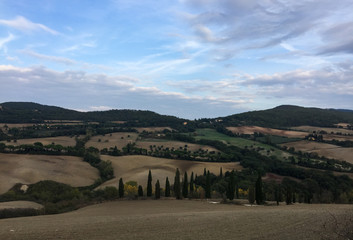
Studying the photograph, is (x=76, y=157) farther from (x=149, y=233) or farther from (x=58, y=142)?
(x=149, y=233)

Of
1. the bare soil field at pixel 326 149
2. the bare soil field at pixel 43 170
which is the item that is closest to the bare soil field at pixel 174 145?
the bare soil field at pixel 43 170

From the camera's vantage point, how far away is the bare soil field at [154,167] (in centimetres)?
10262

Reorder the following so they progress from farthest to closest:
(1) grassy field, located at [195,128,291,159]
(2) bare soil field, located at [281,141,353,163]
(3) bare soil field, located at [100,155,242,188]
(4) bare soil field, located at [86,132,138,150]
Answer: (4) bare soil field, located at [86,132,138,150] → (1) grassy field, located at [195,128,291,159] → (2) bare soil field, located at [281,141,353,163] → (3) bare soil field, located at [100,155,242,188]

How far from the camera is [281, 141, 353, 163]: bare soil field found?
128 metres

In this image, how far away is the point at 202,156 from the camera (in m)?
132

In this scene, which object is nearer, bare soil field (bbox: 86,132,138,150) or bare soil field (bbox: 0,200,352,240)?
bare soil field (bbox: 0,200,352,240)

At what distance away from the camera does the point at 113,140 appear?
15975 cm

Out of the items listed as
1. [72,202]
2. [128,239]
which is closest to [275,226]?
[128,239]

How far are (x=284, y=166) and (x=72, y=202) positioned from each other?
3502 inches

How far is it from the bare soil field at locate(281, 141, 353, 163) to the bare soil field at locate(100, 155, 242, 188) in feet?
156

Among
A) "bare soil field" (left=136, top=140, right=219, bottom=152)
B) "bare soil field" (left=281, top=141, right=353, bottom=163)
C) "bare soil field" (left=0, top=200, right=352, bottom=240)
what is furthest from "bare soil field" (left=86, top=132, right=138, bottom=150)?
"bare soil field" (left=0, top=200, right=352, bottom=240)

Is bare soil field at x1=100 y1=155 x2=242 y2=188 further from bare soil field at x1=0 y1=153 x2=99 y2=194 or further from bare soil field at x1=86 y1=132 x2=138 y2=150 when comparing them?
bare soil field at x1=86 y1=132 x2=138 y2=150

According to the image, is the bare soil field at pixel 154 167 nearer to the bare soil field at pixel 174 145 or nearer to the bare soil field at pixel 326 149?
the bare soil field at pixel 174 145

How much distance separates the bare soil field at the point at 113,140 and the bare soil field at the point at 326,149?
321 ft
